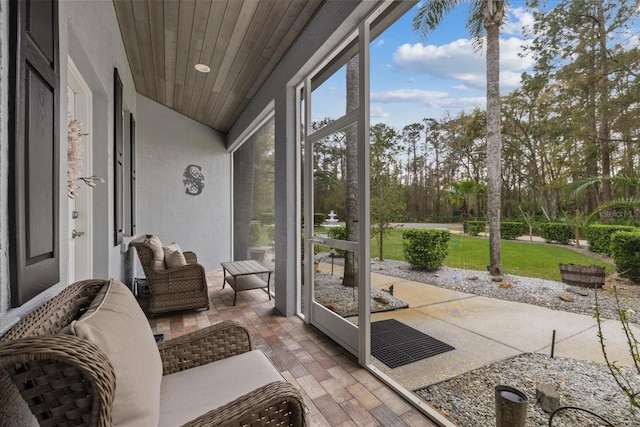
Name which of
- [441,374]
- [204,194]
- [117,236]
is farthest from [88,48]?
[204,194]

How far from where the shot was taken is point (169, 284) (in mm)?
3387

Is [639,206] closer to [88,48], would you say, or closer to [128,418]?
[128,418]

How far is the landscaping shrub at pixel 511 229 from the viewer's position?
1364 mm

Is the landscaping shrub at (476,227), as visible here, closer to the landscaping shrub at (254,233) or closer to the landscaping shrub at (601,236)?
the landscaping shrub at (601,236)

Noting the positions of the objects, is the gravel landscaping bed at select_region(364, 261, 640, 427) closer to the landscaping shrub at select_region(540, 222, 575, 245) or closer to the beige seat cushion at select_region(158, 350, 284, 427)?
the landscaping shrub at select_region(540, 222, 575, 245)

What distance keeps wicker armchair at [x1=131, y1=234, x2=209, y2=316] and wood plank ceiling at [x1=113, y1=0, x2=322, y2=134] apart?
6.96 ft

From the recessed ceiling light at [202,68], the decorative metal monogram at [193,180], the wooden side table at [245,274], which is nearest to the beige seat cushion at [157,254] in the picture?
the wooden side table at [245,274]

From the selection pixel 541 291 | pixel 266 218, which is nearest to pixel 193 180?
pixel 266 218

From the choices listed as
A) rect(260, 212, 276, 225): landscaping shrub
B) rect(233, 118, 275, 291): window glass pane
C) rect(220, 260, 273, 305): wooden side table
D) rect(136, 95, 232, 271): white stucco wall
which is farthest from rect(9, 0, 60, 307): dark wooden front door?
rect(136, 95, 232, 271): white stucco wall

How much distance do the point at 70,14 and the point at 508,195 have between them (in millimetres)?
2383

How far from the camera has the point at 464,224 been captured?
5.25 ft

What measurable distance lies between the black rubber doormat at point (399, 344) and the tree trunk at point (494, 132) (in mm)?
771

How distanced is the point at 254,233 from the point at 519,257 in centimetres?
438

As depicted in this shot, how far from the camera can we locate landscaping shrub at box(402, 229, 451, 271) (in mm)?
A: 1791
